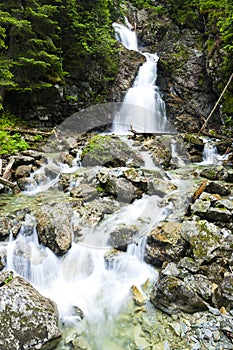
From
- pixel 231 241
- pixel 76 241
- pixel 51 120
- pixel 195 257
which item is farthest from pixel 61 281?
pixel 51 120

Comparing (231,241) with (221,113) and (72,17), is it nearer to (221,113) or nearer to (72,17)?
(221,113)

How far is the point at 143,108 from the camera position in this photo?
535 inches

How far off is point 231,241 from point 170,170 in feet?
15.7

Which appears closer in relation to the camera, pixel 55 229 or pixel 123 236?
pixel 55 229

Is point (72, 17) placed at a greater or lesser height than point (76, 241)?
greater

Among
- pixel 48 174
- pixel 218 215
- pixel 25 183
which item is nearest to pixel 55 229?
pixel 25 183

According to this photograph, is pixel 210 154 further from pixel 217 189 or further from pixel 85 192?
pixel 85 192

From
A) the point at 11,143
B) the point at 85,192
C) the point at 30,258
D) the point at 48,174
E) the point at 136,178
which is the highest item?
the point at 11,143

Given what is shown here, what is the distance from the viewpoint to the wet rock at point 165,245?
14.8 feet

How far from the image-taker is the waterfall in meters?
13.3

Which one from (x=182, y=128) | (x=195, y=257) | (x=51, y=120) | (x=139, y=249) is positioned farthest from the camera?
(x=182, y=128)

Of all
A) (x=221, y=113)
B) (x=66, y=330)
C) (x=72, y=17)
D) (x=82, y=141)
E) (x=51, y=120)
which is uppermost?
(x=72, y=17)

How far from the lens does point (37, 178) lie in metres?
7.50

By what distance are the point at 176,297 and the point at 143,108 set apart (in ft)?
37.1
